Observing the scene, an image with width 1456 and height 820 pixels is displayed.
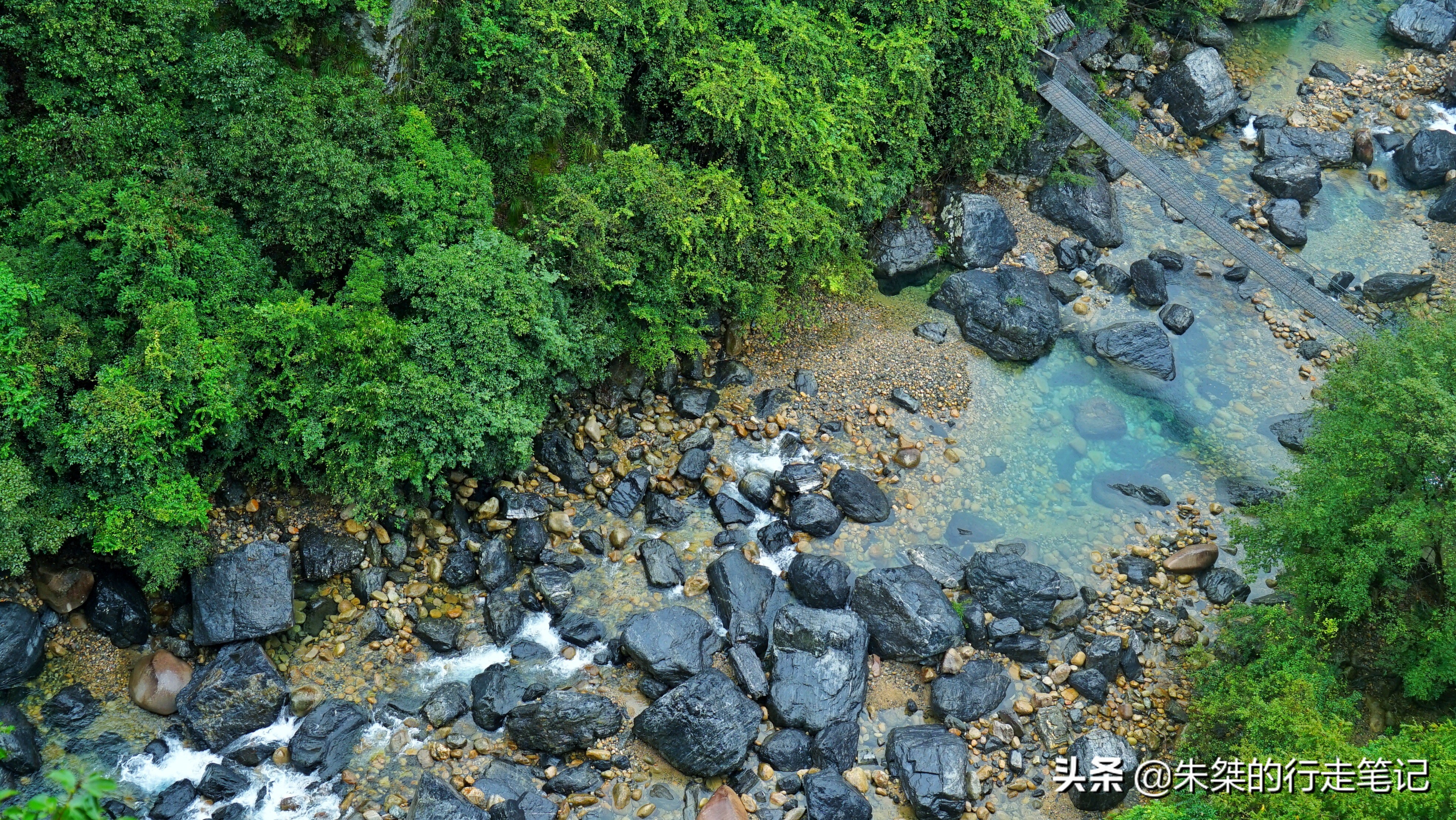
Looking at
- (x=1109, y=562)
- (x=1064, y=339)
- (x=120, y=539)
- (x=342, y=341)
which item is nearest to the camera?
(x=120, y=539)

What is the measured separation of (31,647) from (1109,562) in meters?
17.0

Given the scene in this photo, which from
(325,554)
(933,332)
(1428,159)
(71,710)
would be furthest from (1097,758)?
(1428,159)

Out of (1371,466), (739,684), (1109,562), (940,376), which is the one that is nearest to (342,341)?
(739,684)

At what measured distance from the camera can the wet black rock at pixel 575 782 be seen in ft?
47.3

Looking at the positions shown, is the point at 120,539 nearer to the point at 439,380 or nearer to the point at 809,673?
the point at 439,380

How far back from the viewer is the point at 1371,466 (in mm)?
14477

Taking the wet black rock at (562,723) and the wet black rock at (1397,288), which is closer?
the wet black rock at (562,723)

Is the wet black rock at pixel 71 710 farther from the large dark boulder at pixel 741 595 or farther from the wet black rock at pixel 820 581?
the wet black rock at pixel 820 581

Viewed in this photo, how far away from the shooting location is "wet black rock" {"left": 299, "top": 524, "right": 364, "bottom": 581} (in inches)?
630

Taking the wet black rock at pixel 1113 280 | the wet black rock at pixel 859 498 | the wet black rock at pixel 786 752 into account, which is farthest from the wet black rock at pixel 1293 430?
the wet black rock at pixel 786 752

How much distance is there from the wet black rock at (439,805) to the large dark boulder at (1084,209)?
59.2 ft

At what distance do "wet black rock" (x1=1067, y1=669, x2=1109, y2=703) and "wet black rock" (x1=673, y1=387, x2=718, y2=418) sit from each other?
7.96 meters

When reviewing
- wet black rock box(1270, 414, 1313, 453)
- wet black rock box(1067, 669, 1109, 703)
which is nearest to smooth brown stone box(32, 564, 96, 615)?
wet black rock box(1067, 669, 1109, 703)

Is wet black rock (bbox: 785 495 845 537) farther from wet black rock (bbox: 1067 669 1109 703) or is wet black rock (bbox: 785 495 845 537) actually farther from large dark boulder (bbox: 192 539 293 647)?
large dark boulder (bbox: 192 539 293 647)
